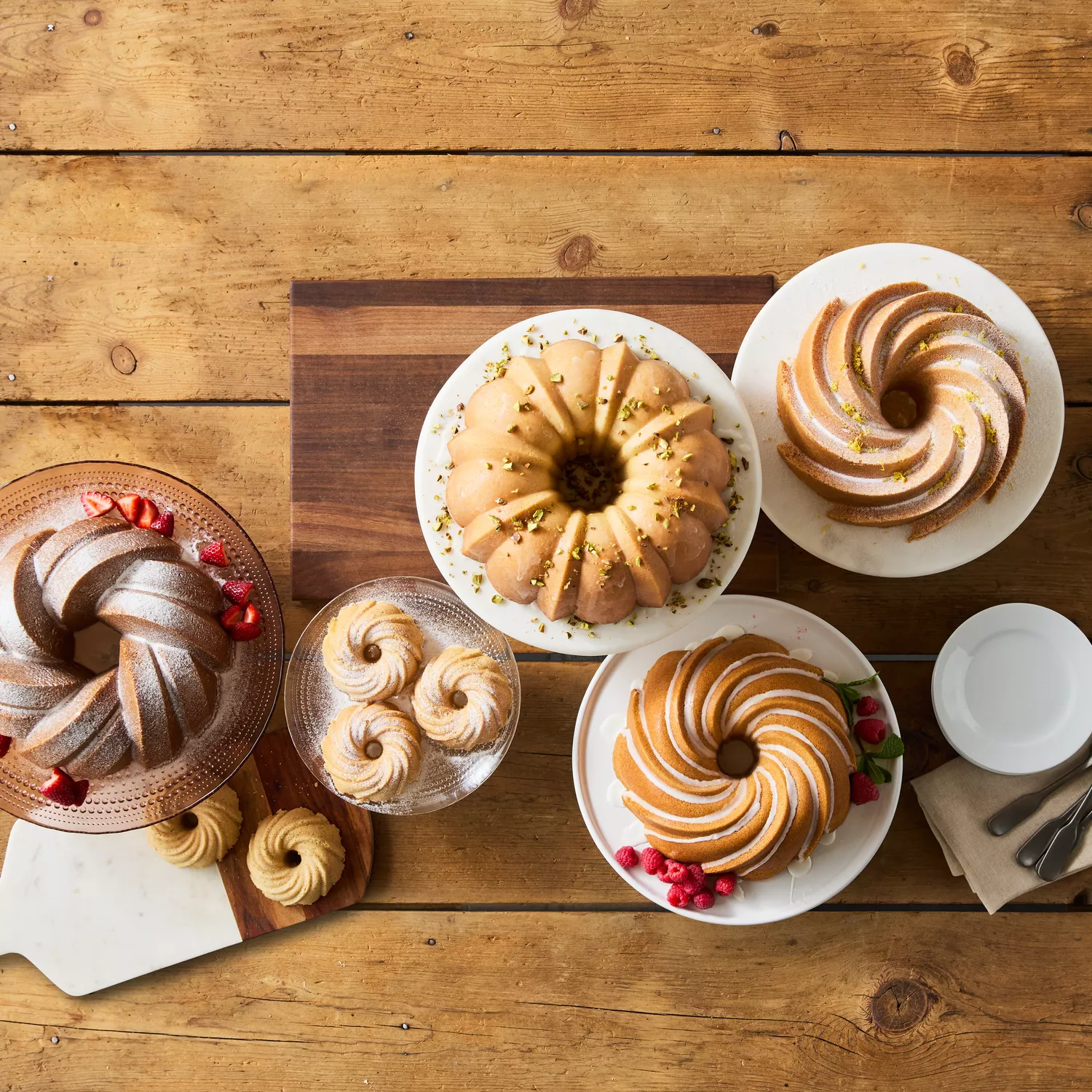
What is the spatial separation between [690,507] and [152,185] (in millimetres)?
1424

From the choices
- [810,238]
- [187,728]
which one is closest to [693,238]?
[810,238]

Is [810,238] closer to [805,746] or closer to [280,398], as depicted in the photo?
[805,746]

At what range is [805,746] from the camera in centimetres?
162

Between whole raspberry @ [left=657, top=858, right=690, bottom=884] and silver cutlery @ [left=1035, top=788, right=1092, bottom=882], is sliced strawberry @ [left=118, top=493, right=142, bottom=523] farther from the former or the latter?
silver cutlery @ [left=1035, top=788, right=1092, bottom=882]

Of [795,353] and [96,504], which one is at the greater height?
[795,353]

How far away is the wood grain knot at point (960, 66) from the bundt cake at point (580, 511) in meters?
1.15

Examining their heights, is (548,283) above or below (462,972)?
above

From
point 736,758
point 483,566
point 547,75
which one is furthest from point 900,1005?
point 547,75

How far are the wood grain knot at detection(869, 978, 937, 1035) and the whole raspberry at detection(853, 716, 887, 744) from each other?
56cm

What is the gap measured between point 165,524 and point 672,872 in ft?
3.65

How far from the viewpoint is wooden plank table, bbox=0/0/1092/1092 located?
1.90 metres

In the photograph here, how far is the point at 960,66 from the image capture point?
1.95m

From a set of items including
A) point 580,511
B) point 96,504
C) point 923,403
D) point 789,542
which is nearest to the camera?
point 580,511

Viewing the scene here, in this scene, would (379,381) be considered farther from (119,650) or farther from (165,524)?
(119,650)
